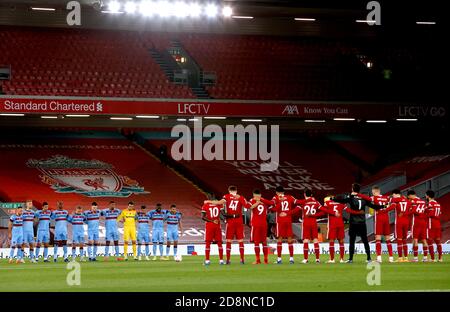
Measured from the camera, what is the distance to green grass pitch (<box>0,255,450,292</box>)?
60.4 ft

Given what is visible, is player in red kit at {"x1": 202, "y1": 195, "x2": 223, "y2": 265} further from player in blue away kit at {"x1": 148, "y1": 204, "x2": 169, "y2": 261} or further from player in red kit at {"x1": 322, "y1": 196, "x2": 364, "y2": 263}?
player in blue away kit at {"x1": 148, "y1": 204, "x2": 169, "y2": 261}

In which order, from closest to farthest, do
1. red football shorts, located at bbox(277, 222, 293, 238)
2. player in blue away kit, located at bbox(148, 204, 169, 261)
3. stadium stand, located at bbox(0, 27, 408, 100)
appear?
red football shorts, located at bbox(277, 222, 293, 238) < player in blue away kit, located at bbox(148, 204, 169, 261) < stadium stand, located at bbox(0, 27, 408, 100)

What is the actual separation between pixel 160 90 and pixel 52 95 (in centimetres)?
541

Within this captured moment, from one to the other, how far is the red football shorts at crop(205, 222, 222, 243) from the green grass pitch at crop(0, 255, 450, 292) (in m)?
0.82

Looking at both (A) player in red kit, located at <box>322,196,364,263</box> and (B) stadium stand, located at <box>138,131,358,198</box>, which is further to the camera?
(B) stadium stand, located at <box>138,131,358,198</box>

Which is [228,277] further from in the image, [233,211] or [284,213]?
[284,213]

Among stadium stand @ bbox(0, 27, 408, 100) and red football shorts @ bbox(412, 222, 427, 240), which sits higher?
stadium stand @ bbox(0, 27, 408, 100)

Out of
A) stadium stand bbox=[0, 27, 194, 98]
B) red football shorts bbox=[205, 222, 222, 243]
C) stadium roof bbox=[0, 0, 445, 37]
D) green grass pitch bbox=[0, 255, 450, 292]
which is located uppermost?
stadium roof bbox=[0, 0, 445, 37]

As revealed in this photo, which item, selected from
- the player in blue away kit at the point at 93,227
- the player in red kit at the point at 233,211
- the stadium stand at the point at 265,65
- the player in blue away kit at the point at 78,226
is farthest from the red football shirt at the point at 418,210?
the stadium stand at the point at 265,65

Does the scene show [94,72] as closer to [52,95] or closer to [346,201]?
[52,95]

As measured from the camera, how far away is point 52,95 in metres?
39.4

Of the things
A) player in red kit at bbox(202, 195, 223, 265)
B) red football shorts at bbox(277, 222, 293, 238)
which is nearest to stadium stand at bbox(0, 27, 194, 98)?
player in red kit at bbox(202, 195, 223, 265)
